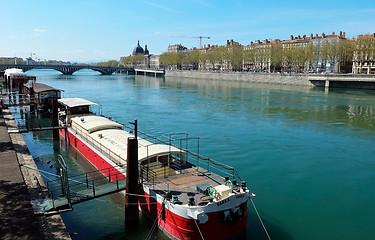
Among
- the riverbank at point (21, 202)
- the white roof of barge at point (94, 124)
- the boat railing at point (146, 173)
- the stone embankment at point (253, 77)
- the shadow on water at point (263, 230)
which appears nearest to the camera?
the riverbank at point (21, 202)

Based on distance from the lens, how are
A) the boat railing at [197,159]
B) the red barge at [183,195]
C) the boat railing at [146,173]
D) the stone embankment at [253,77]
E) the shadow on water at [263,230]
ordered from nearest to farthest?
the red barge at [183,195] < the shadow on water at [263,230] < the boat railing at [146,173] < the boat railing at [197,159] < the stone embankment at [253,77]

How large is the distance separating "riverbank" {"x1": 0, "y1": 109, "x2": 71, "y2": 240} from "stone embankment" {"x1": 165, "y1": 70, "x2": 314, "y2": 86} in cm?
8673

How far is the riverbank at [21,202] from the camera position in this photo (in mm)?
11477

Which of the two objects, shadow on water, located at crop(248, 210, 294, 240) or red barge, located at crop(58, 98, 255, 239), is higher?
red barge, located at crop(58, 98, 255, 239)

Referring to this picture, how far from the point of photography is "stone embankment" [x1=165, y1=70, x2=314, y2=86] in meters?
Answer: 95.8

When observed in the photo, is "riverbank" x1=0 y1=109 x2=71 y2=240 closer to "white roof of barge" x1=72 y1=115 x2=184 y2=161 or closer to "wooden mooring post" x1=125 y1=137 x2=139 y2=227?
"wooden mooring post" x1=125 y1=137 x2=139 y2=227

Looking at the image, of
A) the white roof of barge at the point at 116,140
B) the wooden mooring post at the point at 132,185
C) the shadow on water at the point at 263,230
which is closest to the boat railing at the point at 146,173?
the white roof of barge at the point at 116,140

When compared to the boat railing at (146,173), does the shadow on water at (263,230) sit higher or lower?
lower

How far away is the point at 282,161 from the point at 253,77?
290 feet

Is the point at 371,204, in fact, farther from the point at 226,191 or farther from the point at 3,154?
the point at 3,154

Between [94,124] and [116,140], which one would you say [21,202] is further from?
[94,124]

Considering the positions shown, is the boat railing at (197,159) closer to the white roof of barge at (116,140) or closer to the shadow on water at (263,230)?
the white roof of barge at (116,140)

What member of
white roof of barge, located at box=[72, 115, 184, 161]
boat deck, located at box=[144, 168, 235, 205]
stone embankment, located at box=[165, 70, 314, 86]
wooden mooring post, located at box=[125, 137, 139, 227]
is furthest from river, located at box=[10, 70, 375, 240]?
stone embankment, located at box=[165, 70, 314, 86]

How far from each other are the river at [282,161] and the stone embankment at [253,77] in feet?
140
